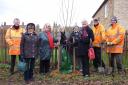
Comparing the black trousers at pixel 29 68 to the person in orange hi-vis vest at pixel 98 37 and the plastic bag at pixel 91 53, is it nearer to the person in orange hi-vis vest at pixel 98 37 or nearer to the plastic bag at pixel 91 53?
the plastic bag at pixel 91 53

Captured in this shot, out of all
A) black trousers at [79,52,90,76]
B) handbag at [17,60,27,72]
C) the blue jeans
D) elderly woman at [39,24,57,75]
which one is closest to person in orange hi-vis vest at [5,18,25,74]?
elderly woman at [39,24,57,75]

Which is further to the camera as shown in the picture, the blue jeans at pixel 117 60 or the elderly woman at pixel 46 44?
the blue jeans at pixel 117 60

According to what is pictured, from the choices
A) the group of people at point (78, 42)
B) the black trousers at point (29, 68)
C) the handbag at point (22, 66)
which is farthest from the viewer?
the group of people at point (78, 42)

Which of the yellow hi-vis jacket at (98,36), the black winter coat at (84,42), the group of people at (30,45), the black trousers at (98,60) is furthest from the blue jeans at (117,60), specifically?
the group of people at (30,45)

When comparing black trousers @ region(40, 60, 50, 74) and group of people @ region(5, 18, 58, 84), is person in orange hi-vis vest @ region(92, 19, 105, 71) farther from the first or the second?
black trousers @ region(40, 60, 50, 74)

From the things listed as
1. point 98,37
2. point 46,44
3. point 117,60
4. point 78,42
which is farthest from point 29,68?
point 117,60

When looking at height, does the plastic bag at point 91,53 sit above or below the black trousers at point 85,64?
above

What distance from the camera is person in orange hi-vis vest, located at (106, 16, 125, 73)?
15.4 m

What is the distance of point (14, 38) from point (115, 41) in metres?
3.61

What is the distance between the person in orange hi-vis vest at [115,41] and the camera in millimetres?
15414

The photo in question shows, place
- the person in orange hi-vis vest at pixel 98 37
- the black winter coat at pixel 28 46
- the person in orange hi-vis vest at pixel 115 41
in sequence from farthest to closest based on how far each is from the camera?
the person in orange hi-vis vest at pixel 98 37 → the person in orange hi-vis vest at pixel 115 41 → the black winter coat at pixel 28 46

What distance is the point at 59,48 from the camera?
16172 mm

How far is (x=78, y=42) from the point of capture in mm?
15203

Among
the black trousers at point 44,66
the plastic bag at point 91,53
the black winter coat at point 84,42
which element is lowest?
the black trousers at point 44,66
